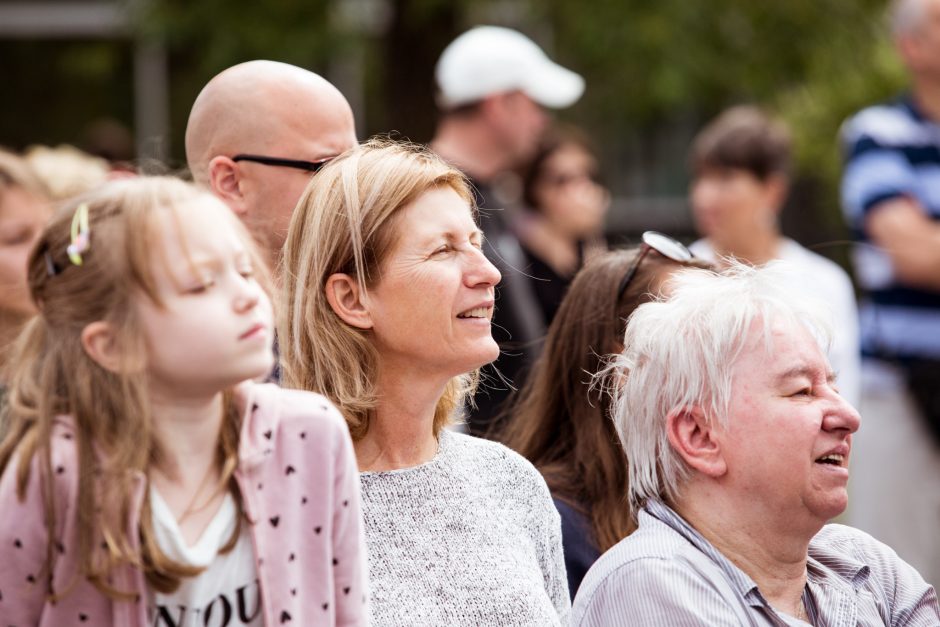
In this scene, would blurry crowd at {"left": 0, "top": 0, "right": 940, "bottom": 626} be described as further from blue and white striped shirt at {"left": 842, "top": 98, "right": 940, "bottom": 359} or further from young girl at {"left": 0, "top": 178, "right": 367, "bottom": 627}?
blue and white striped shirt at {"left": 842, "top": 98, "right": 940, "bottom": 359}

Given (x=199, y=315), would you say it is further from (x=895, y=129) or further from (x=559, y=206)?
(x=559, y=206)

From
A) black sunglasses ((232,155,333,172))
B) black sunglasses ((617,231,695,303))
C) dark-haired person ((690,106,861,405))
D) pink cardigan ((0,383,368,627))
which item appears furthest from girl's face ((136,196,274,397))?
dark-haired person ((690,106,861,405))

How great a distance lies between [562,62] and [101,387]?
10.8 m

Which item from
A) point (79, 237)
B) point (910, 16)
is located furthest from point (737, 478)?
point (910, 16)

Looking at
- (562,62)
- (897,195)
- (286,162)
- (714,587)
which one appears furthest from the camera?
(562,62)

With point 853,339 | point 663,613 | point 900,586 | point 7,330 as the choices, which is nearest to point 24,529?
point 663,613

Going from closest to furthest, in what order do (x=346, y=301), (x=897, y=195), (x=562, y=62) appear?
(x=346, y=301)
(x=897, y=195)
(x=562, y=62)

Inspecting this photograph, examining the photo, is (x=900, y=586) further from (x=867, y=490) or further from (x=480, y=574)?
(x=867, y=490)

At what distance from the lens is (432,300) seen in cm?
250

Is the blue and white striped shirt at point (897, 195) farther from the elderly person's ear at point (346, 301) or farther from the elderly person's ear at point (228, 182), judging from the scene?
the elderly person's ear at point (346, 301)

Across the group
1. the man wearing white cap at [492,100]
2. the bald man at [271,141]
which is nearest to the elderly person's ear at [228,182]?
the bald man at [271,141]

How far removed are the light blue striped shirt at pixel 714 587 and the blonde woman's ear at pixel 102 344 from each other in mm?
963

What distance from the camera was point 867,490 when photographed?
498cm

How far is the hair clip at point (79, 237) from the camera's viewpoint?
73.6 inches
